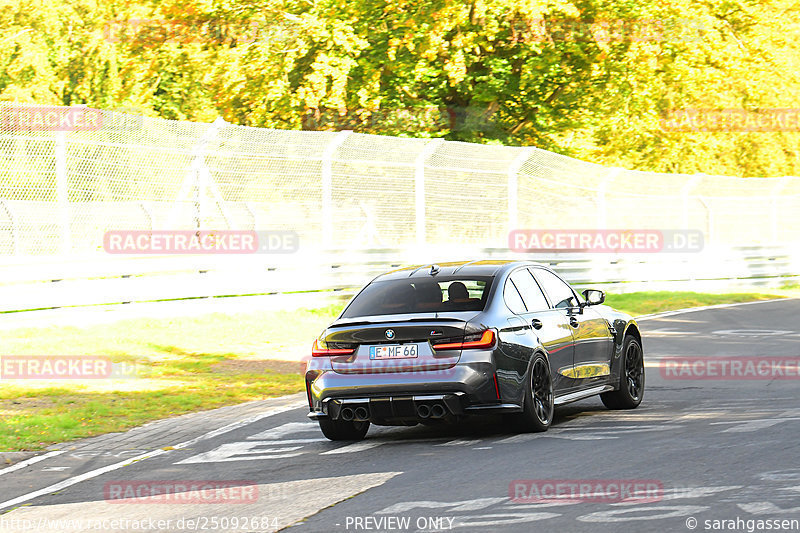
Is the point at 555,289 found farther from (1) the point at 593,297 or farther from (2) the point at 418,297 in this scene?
(2) the point at 418,297

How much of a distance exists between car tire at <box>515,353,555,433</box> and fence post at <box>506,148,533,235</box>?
49.6 feet

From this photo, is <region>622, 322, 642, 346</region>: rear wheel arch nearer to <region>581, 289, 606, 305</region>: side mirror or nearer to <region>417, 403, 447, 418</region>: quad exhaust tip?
<region>581, 289, 606, 305</region>: side mirror

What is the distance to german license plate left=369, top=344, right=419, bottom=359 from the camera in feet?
29.0

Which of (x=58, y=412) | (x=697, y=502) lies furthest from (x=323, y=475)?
(x=58, y=412)

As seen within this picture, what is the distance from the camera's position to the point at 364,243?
2239 centimetres

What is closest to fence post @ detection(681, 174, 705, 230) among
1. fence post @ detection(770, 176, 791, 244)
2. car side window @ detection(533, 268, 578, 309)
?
fence post @ detection(770, 176, 791, 244)

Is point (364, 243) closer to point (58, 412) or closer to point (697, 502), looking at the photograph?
point (58, 412)

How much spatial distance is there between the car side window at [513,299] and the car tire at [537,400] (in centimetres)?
42

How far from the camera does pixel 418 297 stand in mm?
9523

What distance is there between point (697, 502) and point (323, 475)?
2.58m

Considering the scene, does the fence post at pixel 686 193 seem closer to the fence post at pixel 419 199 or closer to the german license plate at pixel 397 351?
the fence post at pixel 419 199

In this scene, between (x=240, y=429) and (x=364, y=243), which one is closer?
(x=240, y=429)

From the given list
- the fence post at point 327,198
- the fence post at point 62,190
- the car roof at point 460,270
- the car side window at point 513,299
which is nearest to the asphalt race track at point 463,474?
the car side window at point 513,299

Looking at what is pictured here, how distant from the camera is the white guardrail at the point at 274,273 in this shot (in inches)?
669
